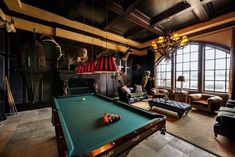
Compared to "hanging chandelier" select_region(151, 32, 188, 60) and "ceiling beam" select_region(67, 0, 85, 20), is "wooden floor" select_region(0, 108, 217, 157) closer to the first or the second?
"hanging chandelier" select_region(151, 32, 188, 60)

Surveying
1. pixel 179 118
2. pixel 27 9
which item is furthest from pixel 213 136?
pixel 27 9

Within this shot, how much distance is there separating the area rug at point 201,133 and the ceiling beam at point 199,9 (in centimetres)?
381

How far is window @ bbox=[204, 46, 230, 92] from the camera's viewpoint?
192 inches

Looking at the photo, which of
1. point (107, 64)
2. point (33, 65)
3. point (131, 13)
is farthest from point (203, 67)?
point (33, 65)

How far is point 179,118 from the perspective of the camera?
3.65 m

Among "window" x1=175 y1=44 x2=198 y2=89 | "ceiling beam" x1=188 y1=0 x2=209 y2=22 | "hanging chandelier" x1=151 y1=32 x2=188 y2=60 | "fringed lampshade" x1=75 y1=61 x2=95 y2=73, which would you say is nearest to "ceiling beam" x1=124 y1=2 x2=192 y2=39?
"ceiling beam" x1=188 y1=0 x2=209 y2=22

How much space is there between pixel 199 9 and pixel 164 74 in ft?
13.5

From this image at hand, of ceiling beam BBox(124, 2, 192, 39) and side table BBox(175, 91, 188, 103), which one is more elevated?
ceiling beam BBox(124, 2, 192, 39)

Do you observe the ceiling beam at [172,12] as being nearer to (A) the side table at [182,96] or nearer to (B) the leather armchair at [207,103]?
(B) the leather armchair at [207,103]

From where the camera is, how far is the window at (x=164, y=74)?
7062 mm

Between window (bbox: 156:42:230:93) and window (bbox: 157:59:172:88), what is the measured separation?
0.26 meters

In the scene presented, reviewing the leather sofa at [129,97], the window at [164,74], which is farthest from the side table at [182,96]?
the leather sofa at [129,97]

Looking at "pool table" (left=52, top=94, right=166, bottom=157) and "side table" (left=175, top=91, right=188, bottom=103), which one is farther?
"side table" (left=175, top=91, right=188, bottom=103)

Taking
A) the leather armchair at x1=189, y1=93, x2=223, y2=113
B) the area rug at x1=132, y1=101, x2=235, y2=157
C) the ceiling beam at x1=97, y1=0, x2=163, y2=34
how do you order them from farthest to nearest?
1. the leather armchair at x1=189, y1=93, x2=223, y2=113
2. the ceiling beam at x1=97, y1=0, x2=163, y2=34
3. the area rug at x1=132, y1=101, x2=235, y2=157
